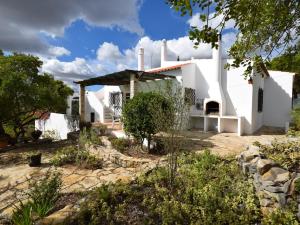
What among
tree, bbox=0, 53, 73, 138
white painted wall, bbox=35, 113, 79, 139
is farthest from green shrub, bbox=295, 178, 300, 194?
white painted wall, bbox=35, 113, 79, 139

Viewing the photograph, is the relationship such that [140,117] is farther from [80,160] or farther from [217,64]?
[217,64]

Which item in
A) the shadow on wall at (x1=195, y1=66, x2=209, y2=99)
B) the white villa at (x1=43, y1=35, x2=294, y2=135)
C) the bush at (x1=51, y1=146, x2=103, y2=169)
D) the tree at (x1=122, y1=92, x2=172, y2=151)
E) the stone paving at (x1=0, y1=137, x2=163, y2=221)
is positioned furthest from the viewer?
the shadow on wall at (x1=195, y1=66, x2=209, y2=99)

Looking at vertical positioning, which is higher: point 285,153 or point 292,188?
point 285,153

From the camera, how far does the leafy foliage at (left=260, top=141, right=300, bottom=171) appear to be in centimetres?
477

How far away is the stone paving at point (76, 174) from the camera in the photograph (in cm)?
537

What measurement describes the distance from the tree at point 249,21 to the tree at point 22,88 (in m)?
9.85

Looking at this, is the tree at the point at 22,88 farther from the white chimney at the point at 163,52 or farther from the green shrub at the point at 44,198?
the white chimney at the point at 163,52

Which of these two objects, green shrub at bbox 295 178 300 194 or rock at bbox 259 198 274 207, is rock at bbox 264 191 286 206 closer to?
rock at bbox 259 198 274 207

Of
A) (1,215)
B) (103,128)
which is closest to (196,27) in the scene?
(1,215)

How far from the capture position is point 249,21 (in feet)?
11.5

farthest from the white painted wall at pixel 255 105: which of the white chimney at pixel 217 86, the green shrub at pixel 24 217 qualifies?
the green shrub at pixel 24 217

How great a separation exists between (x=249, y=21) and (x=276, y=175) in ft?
9.47

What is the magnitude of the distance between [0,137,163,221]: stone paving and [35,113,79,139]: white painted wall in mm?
6267

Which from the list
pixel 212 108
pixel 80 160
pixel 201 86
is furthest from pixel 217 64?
pixel 80 160
